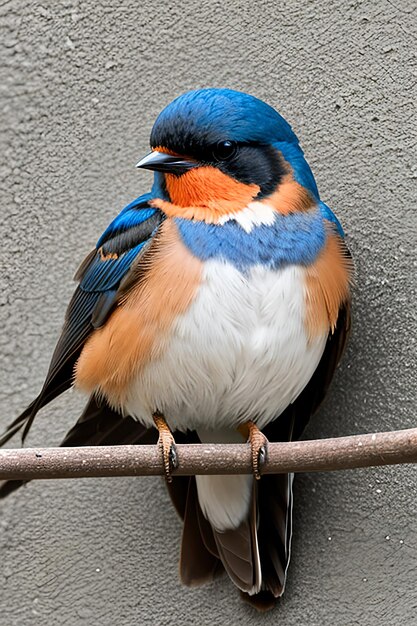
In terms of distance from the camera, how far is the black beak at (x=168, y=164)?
2.42 m

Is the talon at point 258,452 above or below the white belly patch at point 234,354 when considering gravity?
below

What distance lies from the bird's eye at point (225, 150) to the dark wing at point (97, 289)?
167 millimetres

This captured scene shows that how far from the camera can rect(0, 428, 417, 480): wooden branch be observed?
81.6 inches

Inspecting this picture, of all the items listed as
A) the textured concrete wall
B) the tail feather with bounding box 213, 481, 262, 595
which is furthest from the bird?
the textured concrete wall

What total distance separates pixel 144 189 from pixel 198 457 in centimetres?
88

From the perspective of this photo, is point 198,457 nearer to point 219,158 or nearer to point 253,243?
point 253,243

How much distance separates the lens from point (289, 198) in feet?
8.09

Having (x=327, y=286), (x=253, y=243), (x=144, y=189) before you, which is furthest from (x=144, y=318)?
(x=144, y=189)

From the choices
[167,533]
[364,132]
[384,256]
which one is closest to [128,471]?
[167,533]

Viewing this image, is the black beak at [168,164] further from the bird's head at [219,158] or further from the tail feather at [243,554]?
the tail feather at [243,554]

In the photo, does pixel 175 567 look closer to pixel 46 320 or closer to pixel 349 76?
pixel 46 320

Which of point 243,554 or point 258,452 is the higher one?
point 258,452

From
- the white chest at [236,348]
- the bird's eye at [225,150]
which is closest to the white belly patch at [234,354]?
the white chest at [236,348]

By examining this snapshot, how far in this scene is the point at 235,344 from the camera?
2.38m
